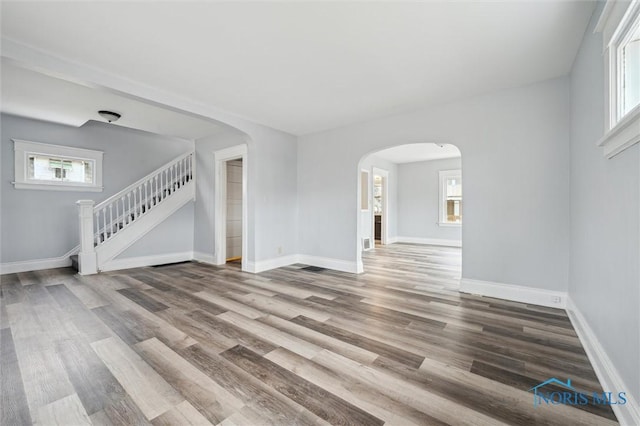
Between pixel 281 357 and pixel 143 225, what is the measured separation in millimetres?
4633

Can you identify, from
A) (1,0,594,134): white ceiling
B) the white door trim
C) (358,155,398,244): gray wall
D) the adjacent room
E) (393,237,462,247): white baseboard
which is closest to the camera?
the adjacent room

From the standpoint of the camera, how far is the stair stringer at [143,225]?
4748 millimetres

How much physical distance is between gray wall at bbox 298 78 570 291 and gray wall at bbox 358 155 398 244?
10.6ft

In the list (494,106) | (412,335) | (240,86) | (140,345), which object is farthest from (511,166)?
(140,345)

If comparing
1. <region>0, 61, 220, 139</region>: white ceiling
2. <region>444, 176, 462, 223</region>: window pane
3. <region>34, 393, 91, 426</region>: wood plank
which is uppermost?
<region>0, 61, 220, 139</region>: white ceiling

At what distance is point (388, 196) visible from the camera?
840cm

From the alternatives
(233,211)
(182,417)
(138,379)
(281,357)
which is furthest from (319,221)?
(182,417)

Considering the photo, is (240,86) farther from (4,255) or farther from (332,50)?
(4,255)

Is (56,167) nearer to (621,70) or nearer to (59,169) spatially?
(59,169)

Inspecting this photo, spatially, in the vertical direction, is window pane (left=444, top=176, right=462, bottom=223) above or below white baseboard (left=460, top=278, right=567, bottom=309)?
above

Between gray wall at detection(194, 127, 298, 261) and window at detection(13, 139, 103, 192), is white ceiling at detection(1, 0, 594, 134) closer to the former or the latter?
gray wall at detection(194, 127, 298, 261)

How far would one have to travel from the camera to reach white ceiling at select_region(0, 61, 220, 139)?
341cm

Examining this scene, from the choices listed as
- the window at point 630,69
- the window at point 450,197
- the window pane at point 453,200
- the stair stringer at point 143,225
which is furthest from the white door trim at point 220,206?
the window pane at point 453,200

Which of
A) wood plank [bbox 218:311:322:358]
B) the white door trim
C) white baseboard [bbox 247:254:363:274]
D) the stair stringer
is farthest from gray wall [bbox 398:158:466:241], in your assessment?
wood plank [bbox 218:311:322:358]
